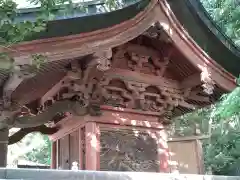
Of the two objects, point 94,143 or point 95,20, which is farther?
point 94,143

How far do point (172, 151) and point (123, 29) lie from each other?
2.63m

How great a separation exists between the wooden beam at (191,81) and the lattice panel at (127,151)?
104 centimetres

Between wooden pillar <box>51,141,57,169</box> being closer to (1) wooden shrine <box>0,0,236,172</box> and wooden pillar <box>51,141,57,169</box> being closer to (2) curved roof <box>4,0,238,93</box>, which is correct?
(1) wooden shrine <box>0,0,236,172</box>

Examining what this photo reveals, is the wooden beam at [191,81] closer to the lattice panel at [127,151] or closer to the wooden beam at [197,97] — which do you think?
the wooden beam at [197,97]

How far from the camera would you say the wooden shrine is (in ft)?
15.6

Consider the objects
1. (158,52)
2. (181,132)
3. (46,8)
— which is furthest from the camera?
(181,132)

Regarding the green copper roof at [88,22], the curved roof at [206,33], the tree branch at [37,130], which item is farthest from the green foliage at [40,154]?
the green copper roof at [88,22]

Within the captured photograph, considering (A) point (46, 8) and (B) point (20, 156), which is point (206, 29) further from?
(B) point (20, 156)

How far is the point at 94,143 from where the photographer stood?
16.5 ft

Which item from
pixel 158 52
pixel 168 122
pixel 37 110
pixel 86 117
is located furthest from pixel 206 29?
pixel 37 110

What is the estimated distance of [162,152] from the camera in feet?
18.5

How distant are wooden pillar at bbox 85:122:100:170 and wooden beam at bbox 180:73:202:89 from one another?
168 centimetres

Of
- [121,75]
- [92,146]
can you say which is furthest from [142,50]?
[92,146]

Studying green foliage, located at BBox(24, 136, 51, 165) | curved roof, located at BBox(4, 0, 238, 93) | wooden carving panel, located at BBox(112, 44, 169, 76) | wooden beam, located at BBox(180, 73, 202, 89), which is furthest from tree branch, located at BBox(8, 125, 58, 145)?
green foliage, located at BBox(24, 136, 51, 165)
